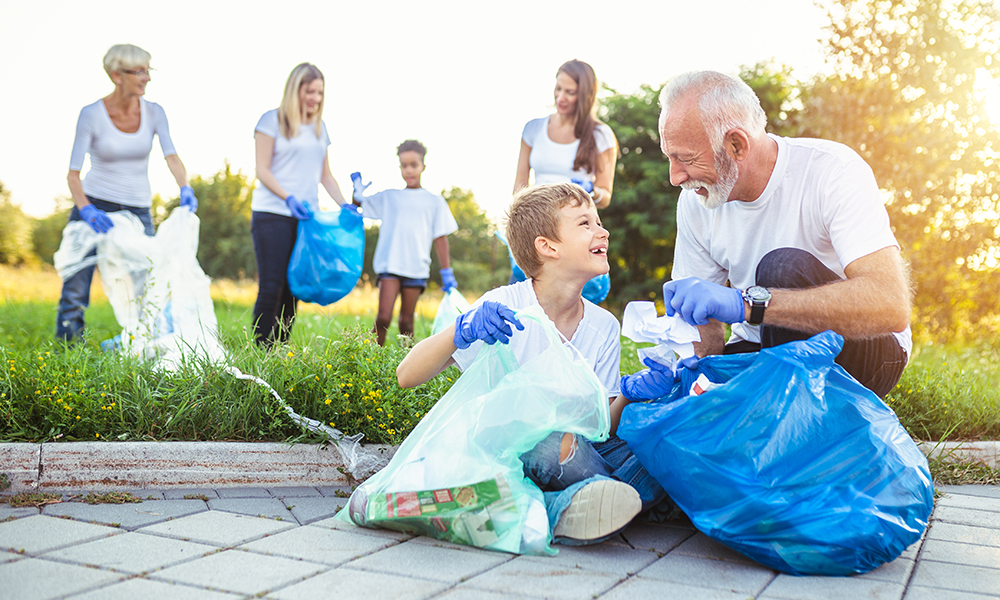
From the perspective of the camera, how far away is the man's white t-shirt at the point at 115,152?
4.55m

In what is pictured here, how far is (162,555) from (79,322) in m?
3.22

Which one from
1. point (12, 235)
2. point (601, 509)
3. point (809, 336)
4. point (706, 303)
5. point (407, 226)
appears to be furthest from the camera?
point (12, 235)

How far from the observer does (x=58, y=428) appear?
2.70m

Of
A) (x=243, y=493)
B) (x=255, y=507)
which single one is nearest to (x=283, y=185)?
(x=243, y=493)

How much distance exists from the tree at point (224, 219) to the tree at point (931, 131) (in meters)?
23.4

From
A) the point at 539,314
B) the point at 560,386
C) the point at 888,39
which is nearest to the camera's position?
the point at 560,386

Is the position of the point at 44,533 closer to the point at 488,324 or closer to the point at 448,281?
the point at 488,324

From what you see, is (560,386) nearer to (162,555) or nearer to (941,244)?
(162,555)

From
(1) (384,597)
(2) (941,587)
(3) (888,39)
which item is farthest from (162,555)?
(3) (888,39)

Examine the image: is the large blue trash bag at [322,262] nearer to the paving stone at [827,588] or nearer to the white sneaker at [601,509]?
the white sneaker at [601,509]

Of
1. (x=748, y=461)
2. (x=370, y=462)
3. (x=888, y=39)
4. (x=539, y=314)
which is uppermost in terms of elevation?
(x=888, y=39)

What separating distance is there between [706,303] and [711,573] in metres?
0.71

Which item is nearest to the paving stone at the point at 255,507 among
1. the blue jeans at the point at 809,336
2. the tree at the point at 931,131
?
the blue jeans at the point at 809,336

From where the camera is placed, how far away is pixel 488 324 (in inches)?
83.4
